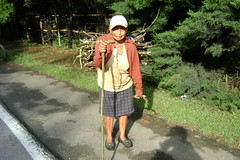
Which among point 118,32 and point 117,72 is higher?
point 118,32

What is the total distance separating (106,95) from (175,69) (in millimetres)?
2669

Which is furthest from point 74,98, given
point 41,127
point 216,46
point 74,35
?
point 74,35

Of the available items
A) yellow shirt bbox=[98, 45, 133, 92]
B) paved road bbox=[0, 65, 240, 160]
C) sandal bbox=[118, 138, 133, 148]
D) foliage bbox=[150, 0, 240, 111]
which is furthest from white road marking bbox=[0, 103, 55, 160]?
foliage bbox=[150, 0, 240, 111]

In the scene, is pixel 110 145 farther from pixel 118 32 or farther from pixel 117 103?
pixel 118 32

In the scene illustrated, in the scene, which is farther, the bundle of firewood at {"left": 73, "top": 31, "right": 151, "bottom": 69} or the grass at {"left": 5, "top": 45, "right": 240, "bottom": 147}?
the bundle of firewood at {"left": 73, "top": 31, "right": 151, "bottom": 69}

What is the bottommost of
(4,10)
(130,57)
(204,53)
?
(204,53)

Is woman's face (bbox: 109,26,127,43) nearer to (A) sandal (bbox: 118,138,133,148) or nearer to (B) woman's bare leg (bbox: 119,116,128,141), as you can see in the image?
(B) woman's bare leg (bbox: 119,116,128,141)

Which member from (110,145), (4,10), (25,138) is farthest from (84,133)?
(4,10)

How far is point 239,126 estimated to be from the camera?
3.60 m

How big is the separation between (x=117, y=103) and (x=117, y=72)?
1.59ft

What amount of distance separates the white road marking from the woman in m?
0.92

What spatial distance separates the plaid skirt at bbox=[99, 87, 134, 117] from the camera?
3027 millimetres

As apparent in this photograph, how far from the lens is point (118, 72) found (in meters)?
2.88

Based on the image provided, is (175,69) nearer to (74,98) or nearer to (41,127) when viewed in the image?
(74,98)
